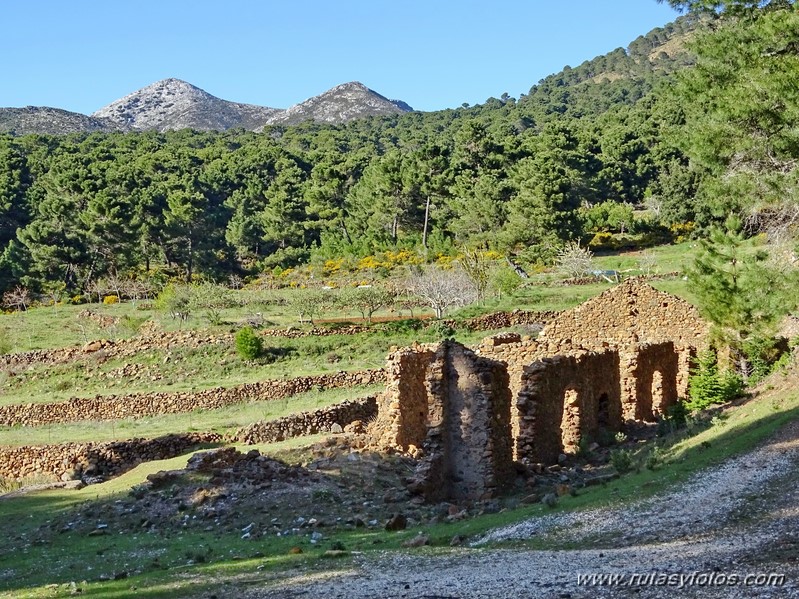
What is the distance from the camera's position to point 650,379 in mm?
25203

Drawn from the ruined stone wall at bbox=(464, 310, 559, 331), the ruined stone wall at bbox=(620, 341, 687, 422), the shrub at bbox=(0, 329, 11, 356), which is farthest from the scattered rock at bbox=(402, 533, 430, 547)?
the shrub at bbox=(0, 329, 11, 356)

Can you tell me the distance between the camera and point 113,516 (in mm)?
16031

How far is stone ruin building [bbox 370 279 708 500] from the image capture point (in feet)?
54.9

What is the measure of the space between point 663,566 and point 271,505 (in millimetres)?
8157

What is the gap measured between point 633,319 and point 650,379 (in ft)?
13.2

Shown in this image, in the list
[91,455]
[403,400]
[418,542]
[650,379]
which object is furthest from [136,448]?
[418,542]

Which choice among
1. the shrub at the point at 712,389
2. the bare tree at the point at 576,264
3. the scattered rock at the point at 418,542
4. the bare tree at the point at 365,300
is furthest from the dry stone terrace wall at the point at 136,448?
the bare tree at the point at 576,264

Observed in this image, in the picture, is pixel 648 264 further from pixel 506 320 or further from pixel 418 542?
pixel 418 542

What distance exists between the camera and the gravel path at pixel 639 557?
809 centimetres

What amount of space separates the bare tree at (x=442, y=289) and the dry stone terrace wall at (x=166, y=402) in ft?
38.7

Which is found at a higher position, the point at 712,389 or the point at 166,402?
the point at 712,389

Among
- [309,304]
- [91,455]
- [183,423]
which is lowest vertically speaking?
[183,423]

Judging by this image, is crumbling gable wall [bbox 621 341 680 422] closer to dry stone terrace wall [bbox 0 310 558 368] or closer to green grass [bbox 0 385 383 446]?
green grass [bbox 0 385 383 446]

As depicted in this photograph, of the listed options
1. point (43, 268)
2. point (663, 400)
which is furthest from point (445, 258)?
point (663, 400)
